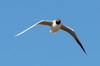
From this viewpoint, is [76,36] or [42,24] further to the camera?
[76,36]

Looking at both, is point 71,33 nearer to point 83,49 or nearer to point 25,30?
point 83,49

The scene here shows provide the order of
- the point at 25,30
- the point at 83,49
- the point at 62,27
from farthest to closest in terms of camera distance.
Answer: the point at 83,49
the point at 62,27
the point at 25,30

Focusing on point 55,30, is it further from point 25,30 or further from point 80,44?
point 80,44

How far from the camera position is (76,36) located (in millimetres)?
38969

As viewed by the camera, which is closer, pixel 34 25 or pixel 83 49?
pixel 34 25

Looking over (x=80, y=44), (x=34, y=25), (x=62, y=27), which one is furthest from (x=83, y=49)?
(x=34, y=25)

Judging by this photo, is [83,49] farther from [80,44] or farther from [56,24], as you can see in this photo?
[56,24]

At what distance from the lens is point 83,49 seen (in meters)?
40.3

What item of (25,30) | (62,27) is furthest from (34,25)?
(62,27)

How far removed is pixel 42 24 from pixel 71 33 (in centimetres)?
303

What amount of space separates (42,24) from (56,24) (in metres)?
1.31

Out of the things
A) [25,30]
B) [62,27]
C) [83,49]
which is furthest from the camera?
[83,49]

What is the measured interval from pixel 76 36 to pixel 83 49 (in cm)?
177

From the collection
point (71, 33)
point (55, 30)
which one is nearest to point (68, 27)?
point (71, 33)
